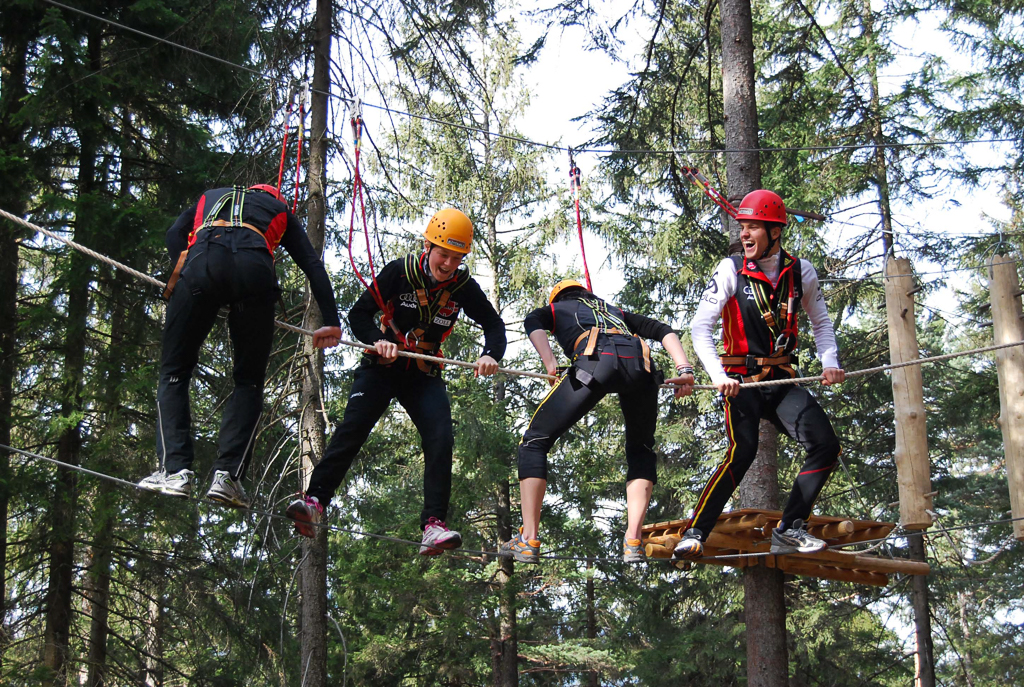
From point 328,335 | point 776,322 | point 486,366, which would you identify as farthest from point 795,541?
point 328,335

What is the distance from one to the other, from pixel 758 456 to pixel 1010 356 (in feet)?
6.48

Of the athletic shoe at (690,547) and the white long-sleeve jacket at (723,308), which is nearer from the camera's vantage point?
the white long-sleeve jacket at (723,308)

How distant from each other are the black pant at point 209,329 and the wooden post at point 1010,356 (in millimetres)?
5227

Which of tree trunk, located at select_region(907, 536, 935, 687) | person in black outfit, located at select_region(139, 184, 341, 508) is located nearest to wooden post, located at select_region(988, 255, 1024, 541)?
person in black outfit, located at select_region(139, 184, 341, 508)

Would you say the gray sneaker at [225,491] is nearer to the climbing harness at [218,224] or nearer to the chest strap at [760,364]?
the climbing harness at [218,224]

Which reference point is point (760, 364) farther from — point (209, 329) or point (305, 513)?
point (209, 329)

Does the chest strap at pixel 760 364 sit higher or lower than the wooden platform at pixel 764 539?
higher

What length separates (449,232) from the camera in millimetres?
5527

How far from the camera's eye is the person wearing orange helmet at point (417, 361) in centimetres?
555

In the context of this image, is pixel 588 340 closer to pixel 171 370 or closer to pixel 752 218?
pixel 752 218

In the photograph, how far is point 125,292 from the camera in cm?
1151

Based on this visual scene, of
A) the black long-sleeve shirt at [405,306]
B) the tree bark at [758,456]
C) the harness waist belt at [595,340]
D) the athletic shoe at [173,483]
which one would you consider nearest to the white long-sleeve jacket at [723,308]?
the harness waist belt at [595,340]

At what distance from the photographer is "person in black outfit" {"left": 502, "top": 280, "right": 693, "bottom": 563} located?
5.66 meters

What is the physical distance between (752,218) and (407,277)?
1975 millimetres
